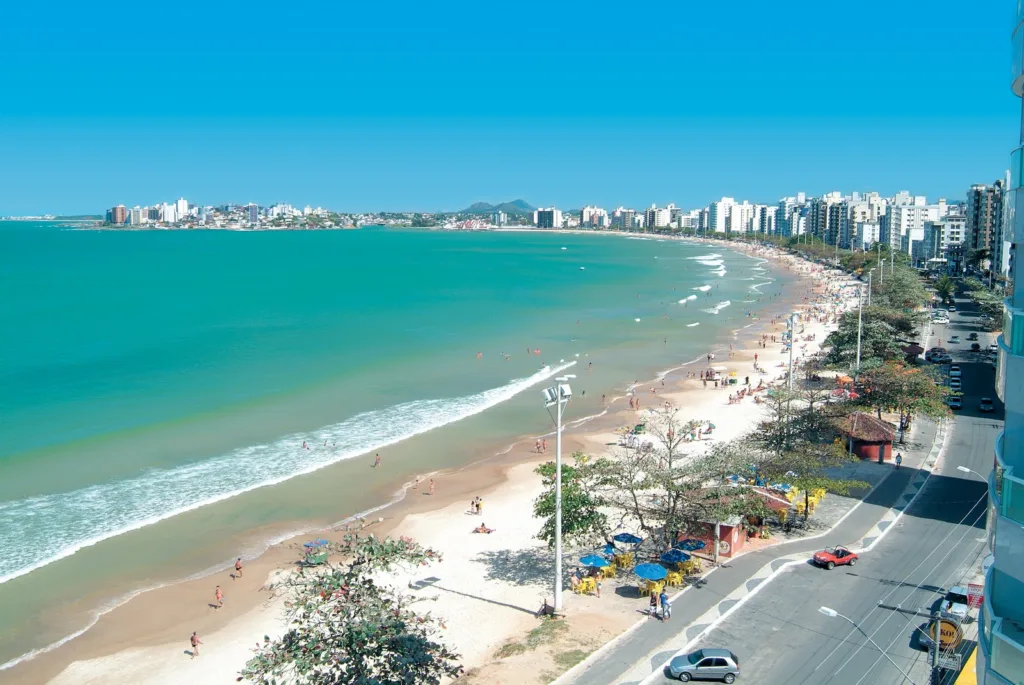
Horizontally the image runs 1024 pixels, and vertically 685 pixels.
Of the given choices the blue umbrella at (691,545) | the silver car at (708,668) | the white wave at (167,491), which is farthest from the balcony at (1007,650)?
the white wave at (167,491)

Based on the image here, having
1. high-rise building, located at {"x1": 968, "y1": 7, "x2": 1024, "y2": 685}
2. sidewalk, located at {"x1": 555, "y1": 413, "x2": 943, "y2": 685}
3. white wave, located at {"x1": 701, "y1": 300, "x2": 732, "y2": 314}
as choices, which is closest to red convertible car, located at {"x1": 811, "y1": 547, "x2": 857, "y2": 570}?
sidewalk, located at {"x1": 555, "y1": 413, "x2": 943, "y2": 685}

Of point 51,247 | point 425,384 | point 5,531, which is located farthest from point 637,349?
point 51,247

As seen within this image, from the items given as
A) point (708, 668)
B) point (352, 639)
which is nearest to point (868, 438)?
point (708, 668)

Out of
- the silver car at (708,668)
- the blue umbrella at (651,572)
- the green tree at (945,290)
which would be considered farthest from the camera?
the green tree at (945,290)

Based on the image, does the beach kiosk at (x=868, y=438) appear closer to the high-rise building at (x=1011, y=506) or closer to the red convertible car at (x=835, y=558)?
the red convertible car at (x=835, y=558)

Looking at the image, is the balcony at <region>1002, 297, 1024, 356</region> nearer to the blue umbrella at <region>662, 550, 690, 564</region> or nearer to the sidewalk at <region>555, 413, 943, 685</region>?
the sidewalk at <region>555, 413, 943, 685</region>

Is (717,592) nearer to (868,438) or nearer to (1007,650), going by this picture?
(868,438)
